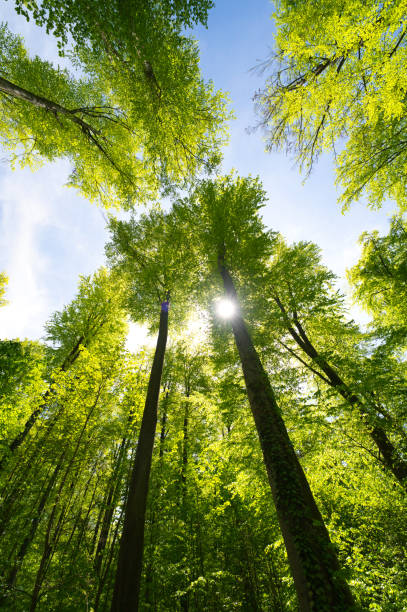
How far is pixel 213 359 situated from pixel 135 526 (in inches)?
168

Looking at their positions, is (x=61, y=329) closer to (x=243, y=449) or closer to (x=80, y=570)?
(x=80, y=570)

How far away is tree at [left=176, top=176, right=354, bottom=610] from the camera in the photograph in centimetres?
241

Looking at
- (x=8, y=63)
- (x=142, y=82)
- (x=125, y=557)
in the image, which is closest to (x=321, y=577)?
(x=125, y=557)

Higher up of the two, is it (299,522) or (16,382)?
(16,382)

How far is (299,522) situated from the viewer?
278 centimetres

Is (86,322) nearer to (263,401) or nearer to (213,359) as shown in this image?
(213,359)

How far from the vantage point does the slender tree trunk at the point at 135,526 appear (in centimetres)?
322

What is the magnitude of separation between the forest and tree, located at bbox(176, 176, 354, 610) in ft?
0.10

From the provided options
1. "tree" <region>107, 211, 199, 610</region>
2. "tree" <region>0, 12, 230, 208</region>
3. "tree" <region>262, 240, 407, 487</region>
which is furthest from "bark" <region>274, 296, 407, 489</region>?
"tree" <region>0, 12, 230, 208</region>

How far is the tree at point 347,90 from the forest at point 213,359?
37 millimetres

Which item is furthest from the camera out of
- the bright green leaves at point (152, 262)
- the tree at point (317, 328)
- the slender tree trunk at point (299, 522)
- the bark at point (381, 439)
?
the bright green leaves at point (152, 262)

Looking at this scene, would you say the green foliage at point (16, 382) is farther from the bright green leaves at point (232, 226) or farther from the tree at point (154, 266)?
the bright green leaves at point (232, 226)

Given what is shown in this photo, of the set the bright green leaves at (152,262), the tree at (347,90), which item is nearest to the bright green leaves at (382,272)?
the tree at (347,90)

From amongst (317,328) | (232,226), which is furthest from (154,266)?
(317,328)
